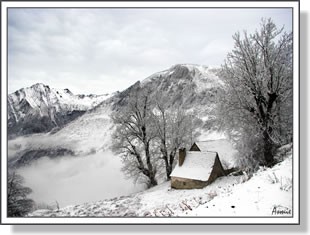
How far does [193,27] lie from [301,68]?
2065 mm

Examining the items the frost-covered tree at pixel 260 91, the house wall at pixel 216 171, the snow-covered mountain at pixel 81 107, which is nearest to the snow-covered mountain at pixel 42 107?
the snow-covered mountain at pixel 81 107

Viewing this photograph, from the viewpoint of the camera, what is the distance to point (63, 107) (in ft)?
17.9

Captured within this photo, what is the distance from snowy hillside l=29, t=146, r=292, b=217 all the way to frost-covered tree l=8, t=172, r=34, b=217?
0.58 ft

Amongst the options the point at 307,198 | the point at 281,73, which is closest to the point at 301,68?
the point at 281,73

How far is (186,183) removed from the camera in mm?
7754

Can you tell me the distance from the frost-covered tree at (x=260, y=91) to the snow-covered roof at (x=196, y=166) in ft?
5.14

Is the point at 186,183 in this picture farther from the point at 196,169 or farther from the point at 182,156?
the point at 182,156

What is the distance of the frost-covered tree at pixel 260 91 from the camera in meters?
5.20

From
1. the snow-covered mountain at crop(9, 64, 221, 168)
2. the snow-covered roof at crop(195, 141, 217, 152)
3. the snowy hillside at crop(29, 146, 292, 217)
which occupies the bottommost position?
the snowy hillside at crop(29, 146, 292, 217)

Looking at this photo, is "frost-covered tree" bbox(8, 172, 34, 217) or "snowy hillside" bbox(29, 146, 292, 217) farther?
"frost-covered tree" bbox(8, 172, 34, 217)

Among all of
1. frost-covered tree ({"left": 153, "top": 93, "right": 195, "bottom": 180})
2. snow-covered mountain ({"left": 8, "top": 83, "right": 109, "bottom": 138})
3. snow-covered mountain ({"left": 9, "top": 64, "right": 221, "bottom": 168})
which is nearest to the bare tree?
frost-covered tree ({"left": 153, "top": 93, "right": 195, "bottom": 180})

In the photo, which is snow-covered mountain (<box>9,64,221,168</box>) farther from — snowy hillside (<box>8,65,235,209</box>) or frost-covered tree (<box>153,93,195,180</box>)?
frost-covered tree (<box>153,93,195,180</box>)

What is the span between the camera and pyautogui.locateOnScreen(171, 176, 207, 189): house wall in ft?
24.5

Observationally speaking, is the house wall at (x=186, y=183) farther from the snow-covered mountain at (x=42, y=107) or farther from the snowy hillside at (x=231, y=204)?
the snow-covered mountain at (x=42, y=107)
